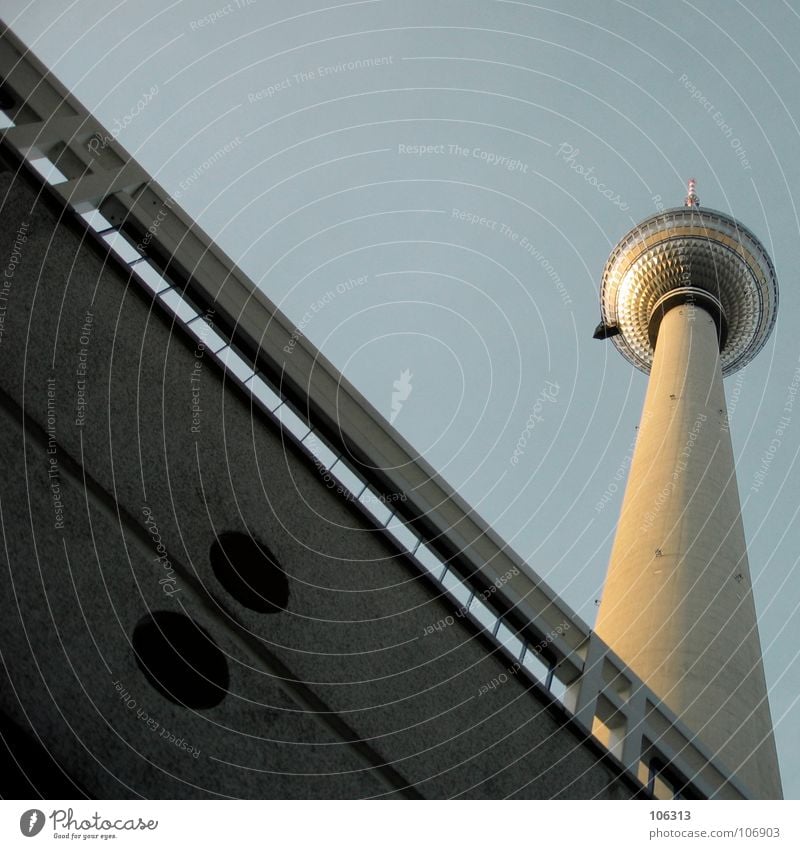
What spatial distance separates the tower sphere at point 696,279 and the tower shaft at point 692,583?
31.6 ft

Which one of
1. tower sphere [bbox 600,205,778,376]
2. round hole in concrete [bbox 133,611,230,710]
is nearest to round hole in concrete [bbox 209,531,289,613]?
round hole in concrete [bbox 133,611,230,710]

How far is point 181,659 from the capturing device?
1088 centimetres

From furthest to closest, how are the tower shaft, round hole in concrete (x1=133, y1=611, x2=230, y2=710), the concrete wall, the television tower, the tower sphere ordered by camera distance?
the tower sphere
the television tower
the tower shaft
round hole in concrete (x1=133, y1=611, x2=230, y2=710)
the concrete wall

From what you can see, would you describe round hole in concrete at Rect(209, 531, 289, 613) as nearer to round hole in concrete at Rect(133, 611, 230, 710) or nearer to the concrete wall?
the concrete wall

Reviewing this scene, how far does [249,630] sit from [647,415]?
2448 centimetres

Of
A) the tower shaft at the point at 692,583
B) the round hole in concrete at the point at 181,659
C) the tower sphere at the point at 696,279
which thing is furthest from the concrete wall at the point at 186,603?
the tower sphere at the point at 696,279

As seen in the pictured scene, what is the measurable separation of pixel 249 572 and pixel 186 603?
0.92 metres

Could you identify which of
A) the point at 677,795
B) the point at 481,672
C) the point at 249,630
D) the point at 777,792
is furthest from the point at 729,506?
the point at 249,630

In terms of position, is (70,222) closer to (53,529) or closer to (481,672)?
(53,529)

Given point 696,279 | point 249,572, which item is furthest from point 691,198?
point 249,572

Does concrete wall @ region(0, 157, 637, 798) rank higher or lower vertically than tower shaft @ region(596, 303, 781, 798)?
lower

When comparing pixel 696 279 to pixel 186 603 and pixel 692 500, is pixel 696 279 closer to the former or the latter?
pixel 692 500

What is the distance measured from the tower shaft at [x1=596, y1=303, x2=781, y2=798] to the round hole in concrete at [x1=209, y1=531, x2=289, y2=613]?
1100 cm

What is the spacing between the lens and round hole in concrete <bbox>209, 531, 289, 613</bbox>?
11.6 metres
